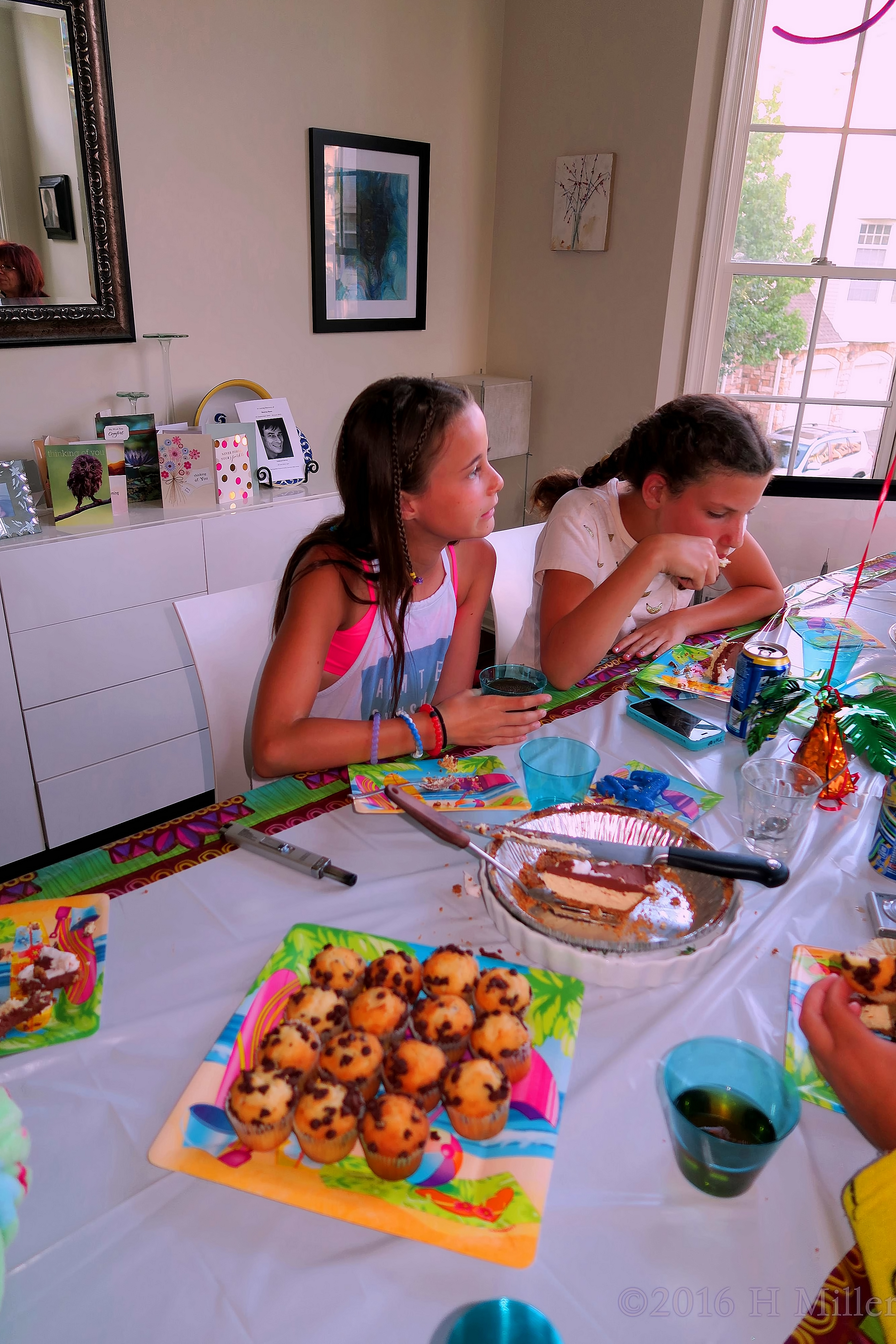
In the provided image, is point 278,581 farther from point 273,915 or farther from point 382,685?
point 273,915

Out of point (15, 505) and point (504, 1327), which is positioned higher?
point (15, 505)

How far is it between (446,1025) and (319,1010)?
0.11 metres

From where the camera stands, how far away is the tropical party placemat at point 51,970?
740 mm

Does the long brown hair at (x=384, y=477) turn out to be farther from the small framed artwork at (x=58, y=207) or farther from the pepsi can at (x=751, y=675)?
the small framed artwork at (x=58, y=207)

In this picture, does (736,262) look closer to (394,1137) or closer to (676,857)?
(676,857)

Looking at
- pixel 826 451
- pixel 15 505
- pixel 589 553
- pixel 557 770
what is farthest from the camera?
pixel 826 451

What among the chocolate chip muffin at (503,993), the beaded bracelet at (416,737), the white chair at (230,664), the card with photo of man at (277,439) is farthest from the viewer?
the card with photo of man at (277,439)

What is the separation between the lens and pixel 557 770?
1128mm

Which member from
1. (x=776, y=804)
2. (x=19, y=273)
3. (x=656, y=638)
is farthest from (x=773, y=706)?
(x=19, y=273)

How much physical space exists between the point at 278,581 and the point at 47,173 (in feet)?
5.11

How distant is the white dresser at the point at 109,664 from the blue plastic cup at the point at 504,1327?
1997 millimetres

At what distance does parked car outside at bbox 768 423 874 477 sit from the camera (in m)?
3.17

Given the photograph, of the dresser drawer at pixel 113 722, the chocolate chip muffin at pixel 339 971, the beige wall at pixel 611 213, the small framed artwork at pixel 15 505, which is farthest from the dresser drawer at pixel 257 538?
the chocolate chip muffin at pixel 339 971

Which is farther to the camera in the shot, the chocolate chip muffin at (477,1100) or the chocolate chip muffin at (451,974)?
the chocolate chip muffin at (451,974)
